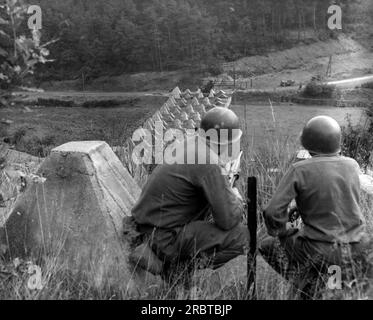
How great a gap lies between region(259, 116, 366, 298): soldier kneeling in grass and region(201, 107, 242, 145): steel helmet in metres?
0.37

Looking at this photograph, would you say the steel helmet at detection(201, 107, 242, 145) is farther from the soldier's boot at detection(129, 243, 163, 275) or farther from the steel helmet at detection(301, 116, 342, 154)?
the soldier's boot at detection(129, 243, 163, 275)

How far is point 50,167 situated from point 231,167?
112 cm

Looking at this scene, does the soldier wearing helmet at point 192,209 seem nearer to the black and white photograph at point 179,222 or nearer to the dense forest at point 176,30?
the black and white photograph at point 179,222

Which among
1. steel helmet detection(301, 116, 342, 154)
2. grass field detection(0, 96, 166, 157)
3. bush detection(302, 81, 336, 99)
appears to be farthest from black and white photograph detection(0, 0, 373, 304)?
bush detection(302, 81, 336, 99)

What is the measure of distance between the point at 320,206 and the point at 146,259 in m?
1.00

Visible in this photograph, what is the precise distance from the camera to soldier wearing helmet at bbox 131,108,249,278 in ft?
9.20

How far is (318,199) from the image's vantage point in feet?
9.05

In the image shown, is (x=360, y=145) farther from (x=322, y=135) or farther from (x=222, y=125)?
(x=222, y=125)

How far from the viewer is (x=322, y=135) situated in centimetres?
280

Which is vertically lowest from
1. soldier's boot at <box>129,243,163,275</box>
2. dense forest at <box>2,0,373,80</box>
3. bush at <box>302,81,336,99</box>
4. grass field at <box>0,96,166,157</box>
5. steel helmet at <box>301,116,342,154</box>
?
grass field at <box>0,96,166,157</box>

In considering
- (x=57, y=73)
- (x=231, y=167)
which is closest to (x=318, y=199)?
(x=231, y=167)

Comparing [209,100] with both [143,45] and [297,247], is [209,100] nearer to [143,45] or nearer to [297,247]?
[143,45]

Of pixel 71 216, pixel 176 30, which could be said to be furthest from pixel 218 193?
pixel 176 30

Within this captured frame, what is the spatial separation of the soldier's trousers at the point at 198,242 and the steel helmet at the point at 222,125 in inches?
19.8
